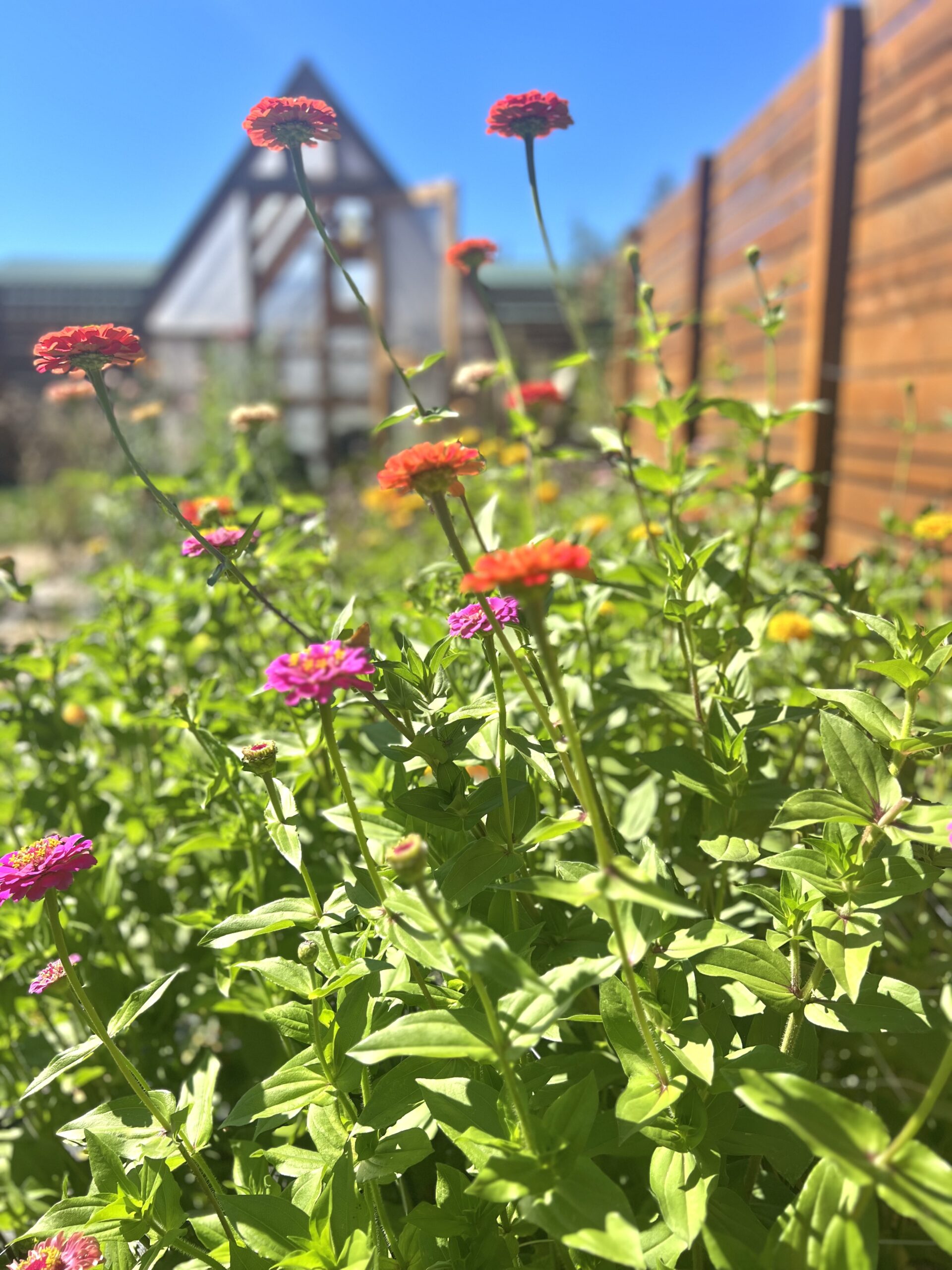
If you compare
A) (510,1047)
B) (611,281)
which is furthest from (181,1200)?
(611,281)

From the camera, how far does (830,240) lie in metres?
3.43

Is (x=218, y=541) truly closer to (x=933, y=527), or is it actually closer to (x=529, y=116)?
(x=529, y=116)

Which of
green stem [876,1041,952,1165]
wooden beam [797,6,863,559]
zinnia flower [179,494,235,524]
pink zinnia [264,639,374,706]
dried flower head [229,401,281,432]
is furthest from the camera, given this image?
wooden beam [797,6,863,559]

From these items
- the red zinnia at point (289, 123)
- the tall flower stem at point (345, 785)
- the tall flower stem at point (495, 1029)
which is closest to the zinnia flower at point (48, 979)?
the tall flower stem at point (345, 785)

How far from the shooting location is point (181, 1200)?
1167 millimetres

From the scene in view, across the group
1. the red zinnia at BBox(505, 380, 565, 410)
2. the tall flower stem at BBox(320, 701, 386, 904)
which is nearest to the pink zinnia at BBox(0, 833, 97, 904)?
the tall flower stem at BBox(320, 701, 386, 904)

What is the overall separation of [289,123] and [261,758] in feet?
2.46

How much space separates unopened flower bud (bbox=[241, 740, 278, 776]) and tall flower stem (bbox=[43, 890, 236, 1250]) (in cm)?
21

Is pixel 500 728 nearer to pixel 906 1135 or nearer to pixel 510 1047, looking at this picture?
pixel 510 1047

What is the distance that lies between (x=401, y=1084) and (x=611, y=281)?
47.8 ft

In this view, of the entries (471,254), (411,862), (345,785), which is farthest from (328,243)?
(411,862)

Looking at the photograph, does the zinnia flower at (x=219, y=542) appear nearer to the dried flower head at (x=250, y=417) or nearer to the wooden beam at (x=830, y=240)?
the dried flower head at (x=250, y=417)

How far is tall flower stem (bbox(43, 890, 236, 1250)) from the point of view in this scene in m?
0.78

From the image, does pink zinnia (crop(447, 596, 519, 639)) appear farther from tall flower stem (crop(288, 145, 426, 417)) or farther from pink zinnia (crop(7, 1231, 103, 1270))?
pink zinnia (crop(7, 1231, 103, 1270))
